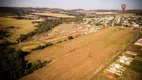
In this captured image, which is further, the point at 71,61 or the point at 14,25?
the point at 14,25

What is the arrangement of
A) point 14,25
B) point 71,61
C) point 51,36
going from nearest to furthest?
point 71,61
point 51,36
point 14,25

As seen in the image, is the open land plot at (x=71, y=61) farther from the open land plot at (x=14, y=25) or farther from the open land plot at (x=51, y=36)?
the open land plot at (x=14, y=25)

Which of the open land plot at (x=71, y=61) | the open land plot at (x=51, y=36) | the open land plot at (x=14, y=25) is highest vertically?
the open land plot at (x=14, y=25)

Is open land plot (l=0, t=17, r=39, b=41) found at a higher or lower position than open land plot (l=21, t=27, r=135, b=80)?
higher

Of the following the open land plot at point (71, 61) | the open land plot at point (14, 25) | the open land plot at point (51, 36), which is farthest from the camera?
the open land plot at point (14, 25)

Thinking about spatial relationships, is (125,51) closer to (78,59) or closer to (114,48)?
(114,48)

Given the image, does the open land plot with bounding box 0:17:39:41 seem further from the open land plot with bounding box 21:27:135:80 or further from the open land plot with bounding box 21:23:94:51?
the open land plot with bounding box 21:27:135:80

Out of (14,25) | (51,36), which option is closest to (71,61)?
(51,36)

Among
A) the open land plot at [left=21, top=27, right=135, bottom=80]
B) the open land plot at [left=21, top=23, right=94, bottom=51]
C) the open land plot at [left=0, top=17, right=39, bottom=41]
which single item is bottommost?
the open land plot at [left=21, top=27, right=135, bottom=80]

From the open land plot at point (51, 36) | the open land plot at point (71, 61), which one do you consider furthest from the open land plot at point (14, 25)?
the open land plot at point (71, 61)

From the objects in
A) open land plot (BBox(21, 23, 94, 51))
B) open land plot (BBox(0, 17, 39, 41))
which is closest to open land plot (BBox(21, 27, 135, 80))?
open land plot (BBox(21, 23, 94, 51))

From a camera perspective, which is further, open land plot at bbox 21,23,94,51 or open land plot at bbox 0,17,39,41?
open land plot at bbox 0,17,39,41

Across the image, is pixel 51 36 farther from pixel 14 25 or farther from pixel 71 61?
pixel 71 61

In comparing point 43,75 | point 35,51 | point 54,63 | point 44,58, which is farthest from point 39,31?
point 43,75
